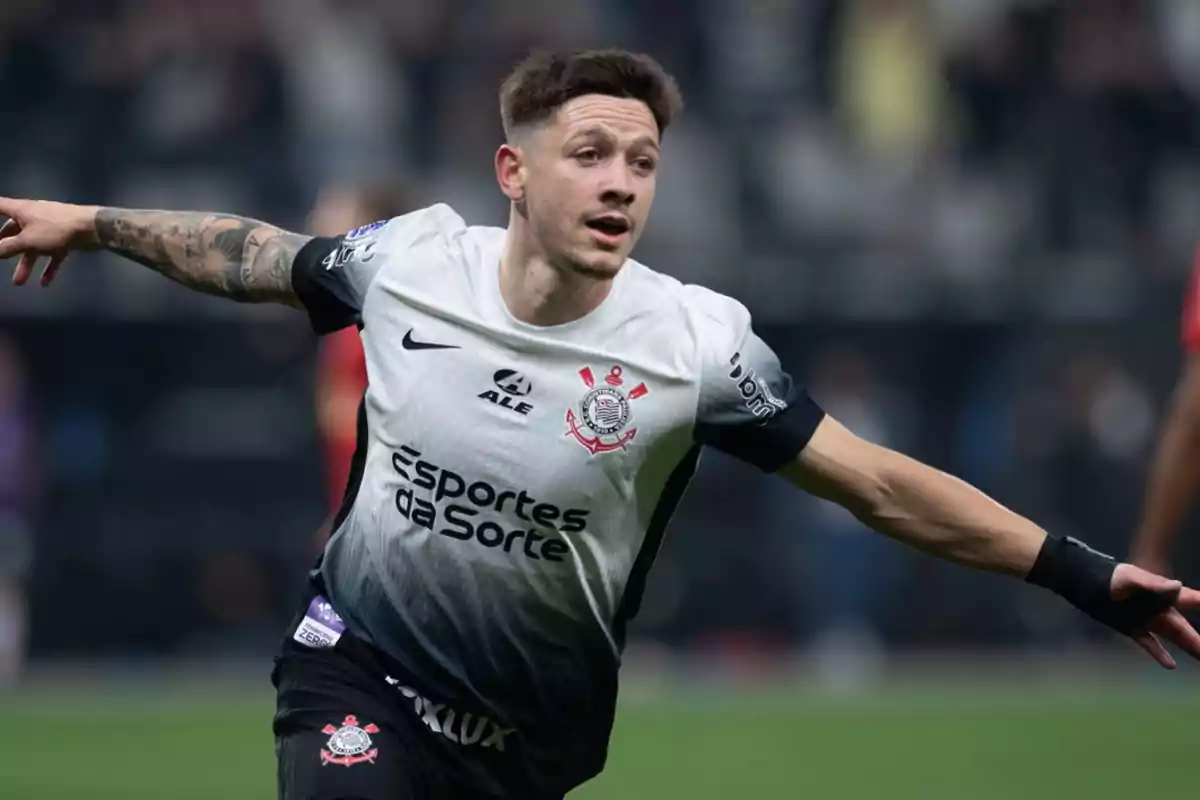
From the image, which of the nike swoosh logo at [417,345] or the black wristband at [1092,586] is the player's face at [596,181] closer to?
the nike swoosh logo at [417,345]

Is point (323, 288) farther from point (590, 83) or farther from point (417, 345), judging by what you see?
point (590, 83)

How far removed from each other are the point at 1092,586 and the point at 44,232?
275 cm

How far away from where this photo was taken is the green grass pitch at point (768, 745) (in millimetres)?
10695

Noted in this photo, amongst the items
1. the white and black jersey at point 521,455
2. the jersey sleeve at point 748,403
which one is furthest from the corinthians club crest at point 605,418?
the jersey sleeve at point 748,403

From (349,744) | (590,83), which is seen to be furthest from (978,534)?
(349,744)

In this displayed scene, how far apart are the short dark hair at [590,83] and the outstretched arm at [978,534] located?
0.89 m

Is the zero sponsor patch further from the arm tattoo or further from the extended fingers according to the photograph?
the extended fingers

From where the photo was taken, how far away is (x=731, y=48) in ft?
57.5

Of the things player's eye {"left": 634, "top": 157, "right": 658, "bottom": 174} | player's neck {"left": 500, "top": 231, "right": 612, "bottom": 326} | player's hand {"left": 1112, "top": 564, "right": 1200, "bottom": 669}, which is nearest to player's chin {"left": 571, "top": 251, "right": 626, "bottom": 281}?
player's neck {"left": 500, "top": 231, "right": 612, "bottom": 326}

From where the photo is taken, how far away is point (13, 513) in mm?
15641

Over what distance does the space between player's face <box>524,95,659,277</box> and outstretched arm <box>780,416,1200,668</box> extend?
659mm

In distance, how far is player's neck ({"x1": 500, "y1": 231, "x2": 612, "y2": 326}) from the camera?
5.42 meters

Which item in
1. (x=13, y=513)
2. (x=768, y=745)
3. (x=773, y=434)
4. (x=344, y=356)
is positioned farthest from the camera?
(x=13, y=513)

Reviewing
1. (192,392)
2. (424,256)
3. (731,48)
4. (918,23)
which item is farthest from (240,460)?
(424,256)
